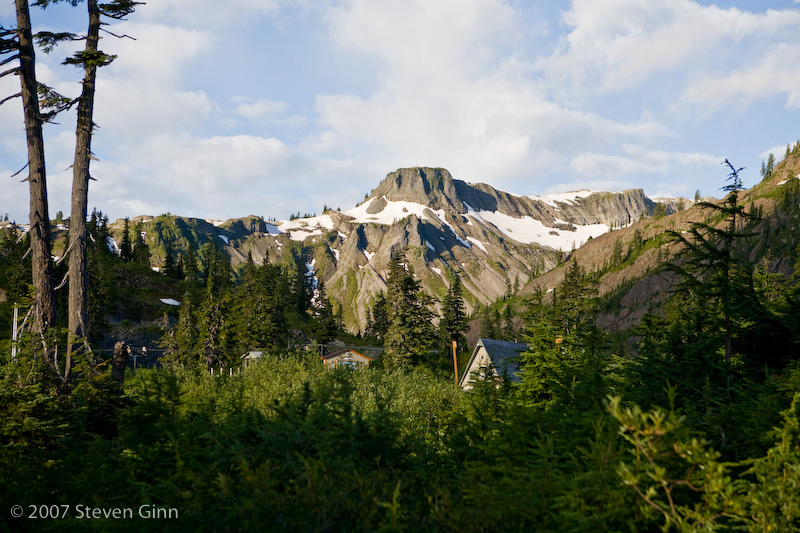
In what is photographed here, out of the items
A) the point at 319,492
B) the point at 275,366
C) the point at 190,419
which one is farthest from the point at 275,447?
the point at 275,366

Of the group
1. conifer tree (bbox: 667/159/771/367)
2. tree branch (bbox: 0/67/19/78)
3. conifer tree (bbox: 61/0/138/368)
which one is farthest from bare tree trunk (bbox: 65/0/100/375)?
conifer tree (bbox: 667/159/771/367)

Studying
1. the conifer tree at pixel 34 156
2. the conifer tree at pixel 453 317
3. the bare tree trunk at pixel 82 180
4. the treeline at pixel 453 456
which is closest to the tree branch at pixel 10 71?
the conifer tree at pixel 34 156

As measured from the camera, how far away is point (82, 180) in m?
12.0

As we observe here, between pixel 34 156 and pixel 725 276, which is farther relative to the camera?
pixel 725 276

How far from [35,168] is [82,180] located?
1.00 meters

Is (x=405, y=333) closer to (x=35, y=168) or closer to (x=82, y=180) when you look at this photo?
(x=82, y=180)

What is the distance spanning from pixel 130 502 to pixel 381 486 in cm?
347

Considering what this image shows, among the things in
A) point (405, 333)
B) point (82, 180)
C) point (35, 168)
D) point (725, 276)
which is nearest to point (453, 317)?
point (405, 333)

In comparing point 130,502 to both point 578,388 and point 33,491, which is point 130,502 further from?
point 578,388

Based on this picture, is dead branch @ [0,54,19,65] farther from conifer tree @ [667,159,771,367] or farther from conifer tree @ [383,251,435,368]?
conifer tree @ [383,251,435,368]

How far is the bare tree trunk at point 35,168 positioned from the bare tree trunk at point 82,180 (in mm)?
497

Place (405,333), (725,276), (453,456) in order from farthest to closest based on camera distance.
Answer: (405,333)
(725,276)
(453,456)

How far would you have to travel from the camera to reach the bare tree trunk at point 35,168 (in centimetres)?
1098

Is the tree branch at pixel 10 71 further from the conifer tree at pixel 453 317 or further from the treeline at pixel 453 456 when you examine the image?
the conifer tree at pixel 453 317
